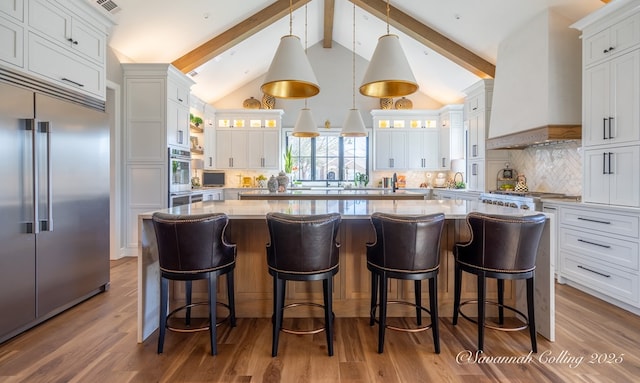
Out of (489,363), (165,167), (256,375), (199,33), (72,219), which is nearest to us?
(256,375)

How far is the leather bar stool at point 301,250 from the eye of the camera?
198cm

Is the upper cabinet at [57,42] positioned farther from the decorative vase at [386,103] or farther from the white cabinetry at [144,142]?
the decorative vase at [386,103]

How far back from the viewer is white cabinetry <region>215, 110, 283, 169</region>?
763 centimetres

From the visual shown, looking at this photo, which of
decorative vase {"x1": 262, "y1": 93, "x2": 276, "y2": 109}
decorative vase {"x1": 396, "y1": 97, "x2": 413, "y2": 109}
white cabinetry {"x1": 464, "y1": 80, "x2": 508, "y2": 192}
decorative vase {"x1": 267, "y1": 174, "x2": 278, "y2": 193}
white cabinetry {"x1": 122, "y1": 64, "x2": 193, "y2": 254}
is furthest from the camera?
decorative vase {"x1": 396, "y1": 97, "x2": 413, "y2": 109}

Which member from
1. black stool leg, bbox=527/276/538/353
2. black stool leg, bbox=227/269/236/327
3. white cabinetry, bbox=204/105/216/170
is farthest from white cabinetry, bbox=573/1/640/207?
white cabinetry, bbox=204/105/216/170

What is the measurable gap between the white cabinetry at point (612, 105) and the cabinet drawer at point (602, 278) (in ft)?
2.06

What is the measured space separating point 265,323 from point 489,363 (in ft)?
5.24

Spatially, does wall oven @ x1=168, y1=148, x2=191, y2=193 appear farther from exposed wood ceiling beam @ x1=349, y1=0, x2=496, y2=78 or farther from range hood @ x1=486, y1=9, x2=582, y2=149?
range hood @ x1=486, y1=9, x2=582, y2=149

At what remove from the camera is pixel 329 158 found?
326 inches

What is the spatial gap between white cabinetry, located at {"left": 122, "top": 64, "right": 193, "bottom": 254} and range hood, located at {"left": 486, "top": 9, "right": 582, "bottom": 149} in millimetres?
4925

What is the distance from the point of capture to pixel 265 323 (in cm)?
261

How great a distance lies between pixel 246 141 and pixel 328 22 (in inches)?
123

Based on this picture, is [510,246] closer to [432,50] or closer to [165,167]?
[165,167]

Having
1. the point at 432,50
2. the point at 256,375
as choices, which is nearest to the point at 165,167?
the point at 256,375
